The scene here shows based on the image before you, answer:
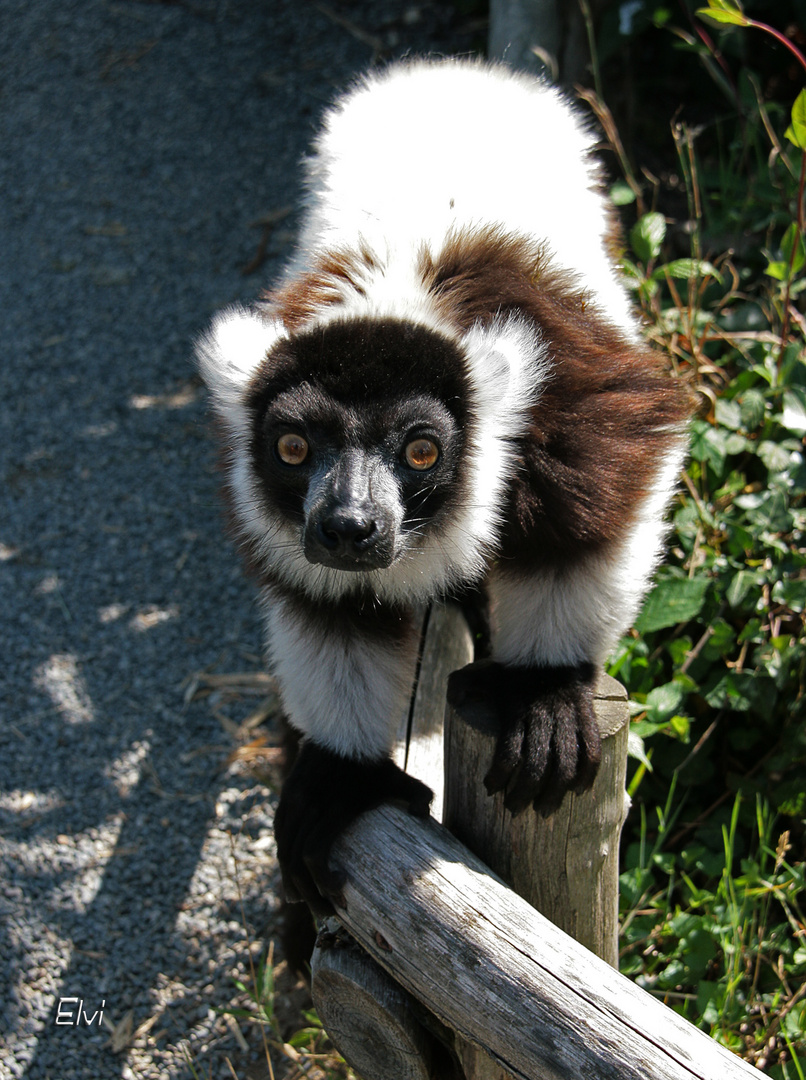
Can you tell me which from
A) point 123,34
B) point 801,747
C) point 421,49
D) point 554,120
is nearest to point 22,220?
point 123,34

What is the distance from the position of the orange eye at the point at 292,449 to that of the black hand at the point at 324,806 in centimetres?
84

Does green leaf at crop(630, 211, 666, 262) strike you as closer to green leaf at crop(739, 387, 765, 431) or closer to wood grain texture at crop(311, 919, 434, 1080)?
green leaf at crop(739, 387, 765, 431)

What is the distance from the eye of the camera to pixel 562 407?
2.40 meters

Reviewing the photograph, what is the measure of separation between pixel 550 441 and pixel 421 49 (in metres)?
5.13

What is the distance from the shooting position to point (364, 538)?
2.14m

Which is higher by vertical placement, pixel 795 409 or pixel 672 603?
pixel 795 409

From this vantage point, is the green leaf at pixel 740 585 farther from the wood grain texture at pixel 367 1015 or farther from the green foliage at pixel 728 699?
the wood grain texture at pixel 367 1015

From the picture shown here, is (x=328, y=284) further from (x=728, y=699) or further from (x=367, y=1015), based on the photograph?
(x=728, y=699)

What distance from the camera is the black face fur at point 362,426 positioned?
2158mm

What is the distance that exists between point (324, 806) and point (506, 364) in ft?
3.93

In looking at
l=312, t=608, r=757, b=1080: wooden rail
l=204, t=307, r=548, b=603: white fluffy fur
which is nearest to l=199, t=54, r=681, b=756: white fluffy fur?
l=204, t=307, r=548, b=603: white fluffy fur

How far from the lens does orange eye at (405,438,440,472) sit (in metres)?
2.27

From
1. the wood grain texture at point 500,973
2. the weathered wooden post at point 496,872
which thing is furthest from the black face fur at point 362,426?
the wood grain texture at point 500,973

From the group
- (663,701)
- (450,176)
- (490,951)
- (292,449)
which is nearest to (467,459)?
(292,449)
